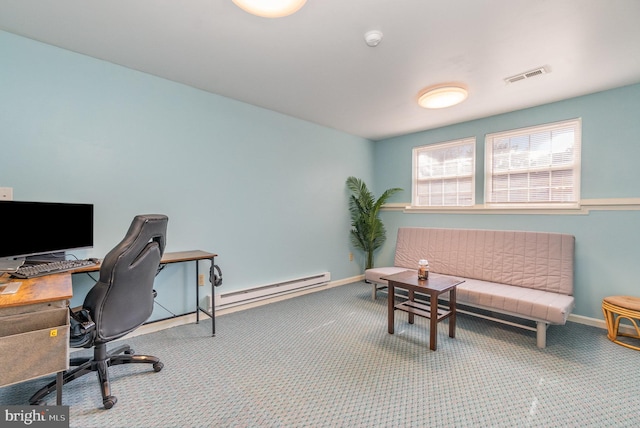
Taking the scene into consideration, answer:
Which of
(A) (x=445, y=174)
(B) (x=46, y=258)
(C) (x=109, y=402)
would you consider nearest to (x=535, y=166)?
(A) (x=445, y=174)

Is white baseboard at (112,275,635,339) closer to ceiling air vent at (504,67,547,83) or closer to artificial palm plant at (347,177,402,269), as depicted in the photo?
Answer: artificial palm plant at (347,177,402,269)

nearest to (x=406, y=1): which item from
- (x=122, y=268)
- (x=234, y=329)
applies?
(x=122, y=268)

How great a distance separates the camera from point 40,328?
1.40 meters

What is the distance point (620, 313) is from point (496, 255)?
1.12m

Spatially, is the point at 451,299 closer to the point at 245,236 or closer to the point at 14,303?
the point at 245,236

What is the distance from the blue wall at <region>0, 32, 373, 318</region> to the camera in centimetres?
221

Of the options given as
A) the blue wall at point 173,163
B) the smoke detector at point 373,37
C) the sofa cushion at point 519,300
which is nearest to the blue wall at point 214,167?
the blue wall at point 173,163

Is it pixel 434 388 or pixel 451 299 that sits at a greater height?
pixel 451 299

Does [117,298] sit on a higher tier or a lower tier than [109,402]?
higher

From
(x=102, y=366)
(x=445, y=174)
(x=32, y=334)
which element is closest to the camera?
(x=32, y=334)

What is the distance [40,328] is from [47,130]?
1717mm

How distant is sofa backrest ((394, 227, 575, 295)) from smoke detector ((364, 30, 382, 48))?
2.74 meters

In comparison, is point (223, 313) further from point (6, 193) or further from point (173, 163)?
point (6, 193)

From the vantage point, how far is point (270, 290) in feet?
11.7
